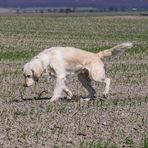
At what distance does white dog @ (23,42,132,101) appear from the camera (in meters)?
15.8

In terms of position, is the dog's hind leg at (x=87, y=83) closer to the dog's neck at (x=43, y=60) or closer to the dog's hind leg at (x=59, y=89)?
the dog's hind leg at (x=59, y=89)

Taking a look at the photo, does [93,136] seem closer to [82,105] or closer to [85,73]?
[82,105]

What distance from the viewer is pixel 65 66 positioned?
16.4 m

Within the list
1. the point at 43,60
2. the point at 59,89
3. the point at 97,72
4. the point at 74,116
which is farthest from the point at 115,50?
the point at 74,116

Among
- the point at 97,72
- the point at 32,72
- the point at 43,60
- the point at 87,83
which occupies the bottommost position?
the point at 87,83

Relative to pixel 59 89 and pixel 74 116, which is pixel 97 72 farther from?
pixel 74 116

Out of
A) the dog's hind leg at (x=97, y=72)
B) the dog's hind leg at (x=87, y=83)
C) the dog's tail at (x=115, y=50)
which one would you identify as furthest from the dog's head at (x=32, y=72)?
the dog's tail at (x=115, y=50)

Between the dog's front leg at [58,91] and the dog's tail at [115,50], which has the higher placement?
the dog's tail at [115,50]

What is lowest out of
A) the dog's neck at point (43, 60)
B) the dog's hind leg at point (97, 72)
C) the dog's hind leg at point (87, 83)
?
the dog's hind leg at point (87, 83)

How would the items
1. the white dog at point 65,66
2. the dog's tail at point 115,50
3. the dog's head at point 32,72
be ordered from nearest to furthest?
the dog's head at point 32,72 → the white dog at point 65,66 → the dog's tail at point 115,50

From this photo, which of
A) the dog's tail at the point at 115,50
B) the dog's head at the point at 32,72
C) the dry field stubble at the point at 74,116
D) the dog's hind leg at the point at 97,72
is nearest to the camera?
the dry field stubble at the point at 74,116

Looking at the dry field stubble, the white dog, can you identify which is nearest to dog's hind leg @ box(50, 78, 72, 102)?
the white dog

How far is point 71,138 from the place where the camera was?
11570 mm

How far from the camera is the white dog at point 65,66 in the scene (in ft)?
51.9
